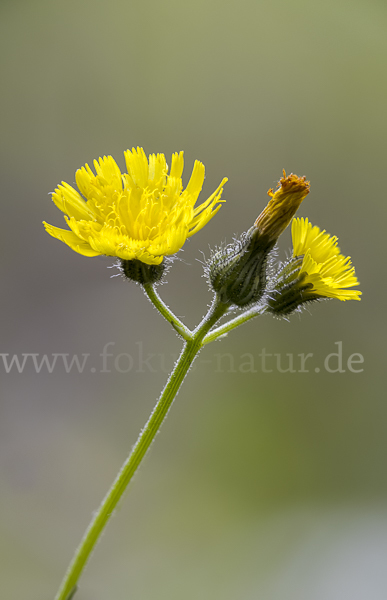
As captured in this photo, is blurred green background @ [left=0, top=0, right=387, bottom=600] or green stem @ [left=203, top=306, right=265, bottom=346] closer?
green stem @ [left=203, top=306, right=265, bottom=346]

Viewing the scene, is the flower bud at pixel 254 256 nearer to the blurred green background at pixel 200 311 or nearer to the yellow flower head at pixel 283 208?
the yellow flower head at pixel 283 208

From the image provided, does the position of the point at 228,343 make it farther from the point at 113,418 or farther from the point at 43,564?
the point at 43,564

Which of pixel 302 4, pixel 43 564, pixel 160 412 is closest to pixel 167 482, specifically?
pixel 43 564

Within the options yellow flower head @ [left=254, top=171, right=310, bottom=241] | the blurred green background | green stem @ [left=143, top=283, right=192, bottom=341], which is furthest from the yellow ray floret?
the blurred green background

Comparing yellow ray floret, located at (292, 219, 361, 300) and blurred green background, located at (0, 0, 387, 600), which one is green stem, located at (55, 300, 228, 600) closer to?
yellow ray floret, located at (292, 219, 361, 300)

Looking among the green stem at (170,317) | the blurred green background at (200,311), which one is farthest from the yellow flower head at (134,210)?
the blurred green background at (200,311)

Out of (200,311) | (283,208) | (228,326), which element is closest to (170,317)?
(228,326)
